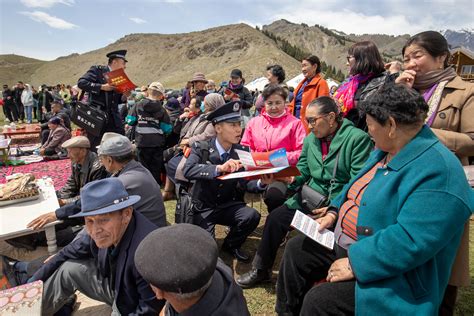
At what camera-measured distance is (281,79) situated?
19.3 feet

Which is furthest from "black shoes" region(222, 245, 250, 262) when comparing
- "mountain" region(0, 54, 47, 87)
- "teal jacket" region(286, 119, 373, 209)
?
"mountain" region(0, 54, 47, 87)

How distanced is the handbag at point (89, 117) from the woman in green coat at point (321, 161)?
138 inches

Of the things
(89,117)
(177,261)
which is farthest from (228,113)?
(89,117)

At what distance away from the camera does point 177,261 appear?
1.19m

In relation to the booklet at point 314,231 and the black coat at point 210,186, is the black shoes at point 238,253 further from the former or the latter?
the booklet at point 314,231

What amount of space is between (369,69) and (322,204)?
1.67 metres

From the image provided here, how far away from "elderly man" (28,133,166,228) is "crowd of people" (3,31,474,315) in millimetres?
14

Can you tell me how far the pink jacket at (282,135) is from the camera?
12.0ft

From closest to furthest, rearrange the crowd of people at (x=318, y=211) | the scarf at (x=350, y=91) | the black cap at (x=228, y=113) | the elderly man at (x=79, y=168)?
the crowd of people at (x=318, y=211), the black cap at (x=228, y=113), the scarf at (x=350, y=91), the elderly man at (x=79, y=168)

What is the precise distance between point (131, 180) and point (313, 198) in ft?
5.59

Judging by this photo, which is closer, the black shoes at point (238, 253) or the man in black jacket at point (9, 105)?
the black shoes at point (238, 253)

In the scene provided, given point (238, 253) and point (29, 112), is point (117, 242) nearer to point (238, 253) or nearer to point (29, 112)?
point (238, 253)

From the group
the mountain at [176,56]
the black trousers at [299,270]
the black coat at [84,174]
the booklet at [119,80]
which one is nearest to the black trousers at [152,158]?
the booklet at [119,80]

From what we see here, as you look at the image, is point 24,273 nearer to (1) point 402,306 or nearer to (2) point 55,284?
(2) point 55,284
